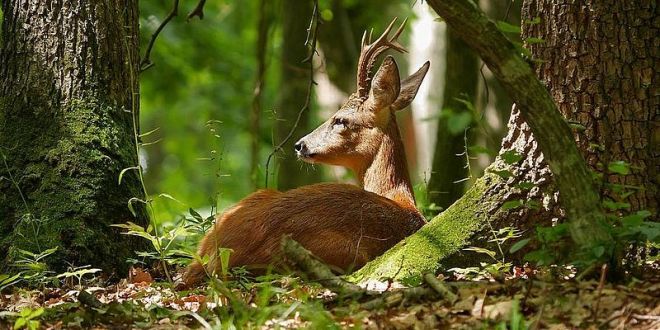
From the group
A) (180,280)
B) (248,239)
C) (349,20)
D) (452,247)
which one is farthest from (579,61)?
(349,20)

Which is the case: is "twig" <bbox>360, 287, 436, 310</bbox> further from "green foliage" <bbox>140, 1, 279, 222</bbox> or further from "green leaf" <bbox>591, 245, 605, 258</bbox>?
"green foliage" <bbox>140, 1, 279, 222</bbox>

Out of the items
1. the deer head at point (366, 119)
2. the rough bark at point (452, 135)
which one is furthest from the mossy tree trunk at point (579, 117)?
the rough bark at point (452, 135)

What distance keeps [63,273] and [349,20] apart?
10.8 metres

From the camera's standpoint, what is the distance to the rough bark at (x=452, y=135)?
917 centimetres

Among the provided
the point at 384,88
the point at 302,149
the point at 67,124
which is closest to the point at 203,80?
the point at 302,149

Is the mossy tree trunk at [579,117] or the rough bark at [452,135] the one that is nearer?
the mossy tree trunk at [579,117]

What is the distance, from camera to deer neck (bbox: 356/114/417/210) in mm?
7902

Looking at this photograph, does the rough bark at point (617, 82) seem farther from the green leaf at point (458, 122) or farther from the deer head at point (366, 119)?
the green leaf at point (458, 122)

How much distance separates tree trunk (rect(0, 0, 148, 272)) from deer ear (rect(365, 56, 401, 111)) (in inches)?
98.3

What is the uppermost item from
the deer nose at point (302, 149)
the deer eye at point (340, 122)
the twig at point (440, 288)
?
the deer eye at point (340, 122)

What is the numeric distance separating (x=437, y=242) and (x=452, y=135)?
11.6 feet

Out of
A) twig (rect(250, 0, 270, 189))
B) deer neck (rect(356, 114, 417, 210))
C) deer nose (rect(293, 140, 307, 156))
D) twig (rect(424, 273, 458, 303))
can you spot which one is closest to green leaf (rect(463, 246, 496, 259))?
twig (rect(424, 273, 458, 303))

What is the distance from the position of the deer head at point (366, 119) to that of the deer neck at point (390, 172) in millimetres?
12

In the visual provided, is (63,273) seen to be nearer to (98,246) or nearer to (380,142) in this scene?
(98,246)
